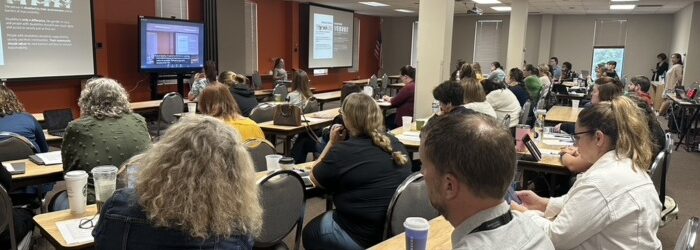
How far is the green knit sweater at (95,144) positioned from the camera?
9.14 feet

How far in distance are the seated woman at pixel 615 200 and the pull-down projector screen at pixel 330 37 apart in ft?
38.3

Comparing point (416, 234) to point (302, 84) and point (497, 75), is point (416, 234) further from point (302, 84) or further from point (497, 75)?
point (497, 75)

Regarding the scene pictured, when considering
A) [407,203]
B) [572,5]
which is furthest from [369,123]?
[572,5]

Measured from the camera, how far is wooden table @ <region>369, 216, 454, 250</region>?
6.29 feet

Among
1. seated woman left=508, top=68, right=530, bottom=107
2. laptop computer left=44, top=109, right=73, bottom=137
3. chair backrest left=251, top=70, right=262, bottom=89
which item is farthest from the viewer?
chair backrest left=251, top=70, right=262, bottom=89

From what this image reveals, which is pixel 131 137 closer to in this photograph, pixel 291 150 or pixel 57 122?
pixel 291 150

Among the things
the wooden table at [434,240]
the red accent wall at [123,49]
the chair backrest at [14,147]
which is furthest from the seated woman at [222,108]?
the red accent wall at [123,49]

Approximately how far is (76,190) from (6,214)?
0.56m

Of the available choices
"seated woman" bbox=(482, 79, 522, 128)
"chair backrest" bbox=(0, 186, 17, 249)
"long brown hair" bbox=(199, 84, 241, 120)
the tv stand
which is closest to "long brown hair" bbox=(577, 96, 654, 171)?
"long brown hair" bbox=(199, 84, 241, 120)

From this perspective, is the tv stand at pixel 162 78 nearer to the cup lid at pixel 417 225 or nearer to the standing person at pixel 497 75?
the standing person at pixel 497 75

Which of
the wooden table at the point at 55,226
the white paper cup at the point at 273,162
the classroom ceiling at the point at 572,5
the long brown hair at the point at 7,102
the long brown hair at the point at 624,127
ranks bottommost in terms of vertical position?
the wooden table at the point at 55,226

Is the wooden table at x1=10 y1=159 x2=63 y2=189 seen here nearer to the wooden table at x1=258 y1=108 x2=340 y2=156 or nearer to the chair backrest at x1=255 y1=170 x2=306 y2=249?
the chair backrest at x1=255 y1=170 x2=306 y2=249

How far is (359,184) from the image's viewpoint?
2.53 metres

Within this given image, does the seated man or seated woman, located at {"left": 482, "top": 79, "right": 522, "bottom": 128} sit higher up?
the seated man
